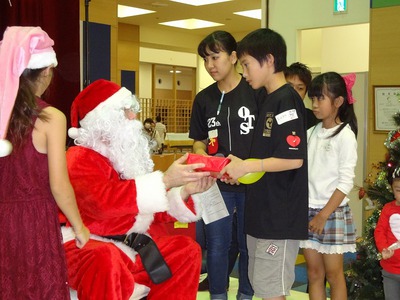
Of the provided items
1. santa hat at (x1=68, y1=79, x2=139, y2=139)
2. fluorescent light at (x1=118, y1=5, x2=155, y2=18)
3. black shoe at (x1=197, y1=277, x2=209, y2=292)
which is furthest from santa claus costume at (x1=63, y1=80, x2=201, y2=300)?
fluorescent light at (x1=118, y1=5, x2=155, y2=18)

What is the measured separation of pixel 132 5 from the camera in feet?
36.6

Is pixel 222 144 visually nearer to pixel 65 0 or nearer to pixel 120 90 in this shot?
pixel 120 90

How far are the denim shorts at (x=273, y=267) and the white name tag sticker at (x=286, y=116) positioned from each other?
0.53 m

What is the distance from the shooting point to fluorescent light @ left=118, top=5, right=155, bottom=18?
1175 cm

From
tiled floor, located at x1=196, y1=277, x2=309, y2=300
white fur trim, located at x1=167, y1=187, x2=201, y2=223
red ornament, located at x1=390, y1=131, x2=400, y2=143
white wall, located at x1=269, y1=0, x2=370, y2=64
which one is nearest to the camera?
white fur trim, located at x1=167, y1=187, x2=201, y2=223

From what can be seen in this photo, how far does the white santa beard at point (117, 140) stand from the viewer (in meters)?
2.49

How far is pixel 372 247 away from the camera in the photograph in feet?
10.7

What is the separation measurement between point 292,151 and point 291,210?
0.27 meters

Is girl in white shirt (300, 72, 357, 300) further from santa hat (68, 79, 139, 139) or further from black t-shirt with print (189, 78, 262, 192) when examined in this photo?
santa hat (68, 79, 139, 139)

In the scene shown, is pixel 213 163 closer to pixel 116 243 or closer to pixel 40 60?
pixel 116 243

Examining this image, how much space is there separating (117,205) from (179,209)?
41cm

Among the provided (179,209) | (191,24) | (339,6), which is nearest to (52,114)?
(179,209)

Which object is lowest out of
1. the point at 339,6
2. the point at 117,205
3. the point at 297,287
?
the point at 297,287

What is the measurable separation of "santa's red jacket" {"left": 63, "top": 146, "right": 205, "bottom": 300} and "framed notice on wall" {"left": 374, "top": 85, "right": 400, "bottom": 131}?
3.48 metres
